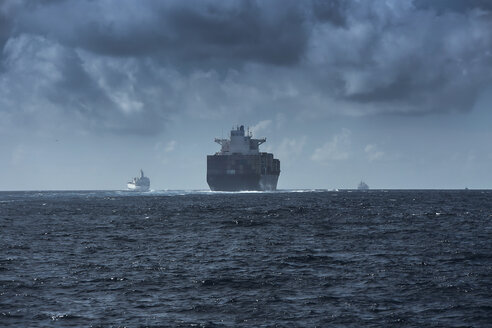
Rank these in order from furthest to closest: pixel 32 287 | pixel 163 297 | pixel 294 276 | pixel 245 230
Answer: pixel 245 230
pixel 294 276
pixel 32 287
pixel 163 297

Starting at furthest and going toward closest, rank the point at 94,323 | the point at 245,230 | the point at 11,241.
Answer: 1. the point at 245,230
2. the point at 11,241
3. the point at 94,323

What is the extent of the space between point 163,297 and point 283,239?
24.0 meters

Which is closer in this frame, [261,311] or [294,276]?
[261,311]

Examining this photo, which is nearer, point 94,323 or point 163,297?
point 94,323

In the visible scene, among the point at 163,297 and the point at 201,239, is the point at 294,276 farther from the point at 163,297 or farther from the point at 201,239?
the point at 201,239

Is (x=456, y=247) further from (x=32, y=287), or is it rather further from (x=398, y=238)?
(x=32, y=287)

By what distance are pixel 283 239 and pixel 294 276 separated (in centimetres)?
1815

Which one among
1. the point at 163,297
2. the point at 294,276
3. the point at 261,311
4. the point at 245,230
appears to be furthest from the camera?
the point at 245,230

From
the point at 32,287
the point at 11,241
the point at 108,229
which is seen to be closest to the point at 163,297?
the point at 32,287

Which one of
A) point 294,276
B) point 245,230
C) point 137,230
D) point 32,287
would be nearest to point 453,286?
point 294,276

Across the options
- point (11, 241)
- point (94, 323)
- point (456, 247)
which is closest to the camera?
point (94, 323)

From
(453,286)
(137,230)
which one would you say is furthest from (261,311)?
(137,230)

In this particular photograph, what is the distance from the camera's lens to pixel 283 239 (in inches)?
1909

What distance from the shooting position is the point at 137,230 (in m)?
58.8
